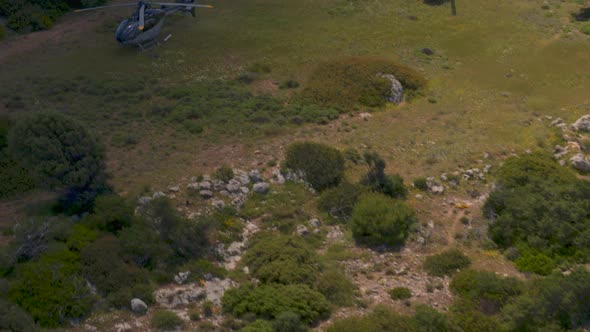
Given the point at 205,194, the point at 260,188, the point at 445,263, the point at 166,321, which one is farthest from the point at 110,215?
the point at 445,263

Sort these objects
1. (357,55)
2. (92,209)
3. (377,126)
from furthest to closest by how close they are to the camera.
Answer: (357,55)
(377,126)
(92,209)

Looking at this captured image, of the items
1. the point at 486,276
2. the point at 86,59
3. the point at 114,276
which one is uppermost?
the point at 86,59

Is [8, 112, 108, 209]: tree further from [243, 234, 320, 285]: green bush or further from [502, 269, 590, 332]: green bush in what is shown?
[502, 269, 590, 332]: green bush

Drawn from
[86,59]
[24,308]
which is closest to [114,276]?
[24,308]

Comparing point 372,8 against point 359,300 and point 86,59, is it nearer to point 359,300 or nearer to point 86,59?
point 86,59

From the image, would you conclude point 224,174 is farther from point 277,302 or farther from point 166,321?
point 166,321
